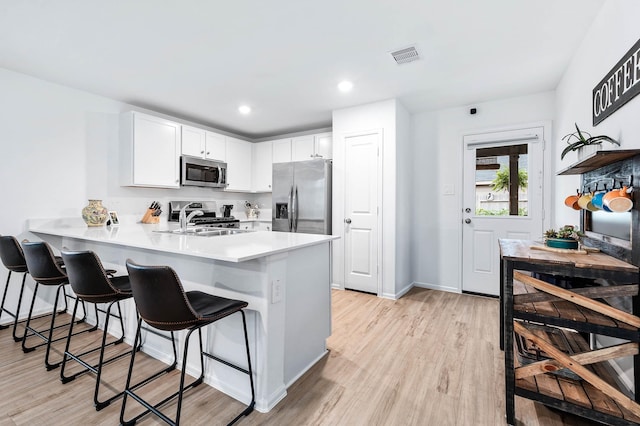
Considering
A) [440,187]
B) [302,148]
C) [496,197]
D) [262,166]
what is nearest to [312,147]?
[302,148]

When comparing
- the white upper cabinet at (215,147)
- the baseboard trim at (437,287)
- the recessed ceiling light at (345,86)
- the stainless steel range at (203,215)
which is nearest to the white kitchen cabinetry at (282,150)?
the white upper cabinet at (215,147)

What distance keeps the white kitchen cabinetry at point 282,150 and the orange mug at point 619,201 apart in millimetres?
4011

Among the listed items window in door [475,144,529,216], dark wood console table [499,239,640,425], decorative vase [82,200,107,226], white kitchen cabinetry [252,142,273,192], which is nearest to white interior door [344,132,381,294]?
window in door [475,144,529,216]

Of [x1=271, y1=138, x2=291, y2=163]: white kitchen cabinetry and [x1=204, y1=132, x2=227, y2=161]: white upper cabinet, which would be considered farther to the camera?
[x1=271, y1=138, x2=291, y2=163]: white kitchen cabinetry

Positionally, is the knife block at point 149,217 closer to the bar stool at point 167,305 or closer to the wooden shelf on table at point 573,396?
the bar stool at point 167,305

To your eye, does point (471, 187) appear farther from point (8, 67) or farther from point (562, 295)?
point (8, 67)

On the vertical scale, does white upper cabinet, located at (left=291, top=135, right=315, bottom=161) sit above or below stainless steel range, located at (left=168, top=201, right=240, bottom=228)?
above

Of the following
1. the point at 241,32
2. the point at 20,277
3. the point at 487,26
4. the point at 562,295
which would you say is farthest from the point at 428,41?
the point at 20,277

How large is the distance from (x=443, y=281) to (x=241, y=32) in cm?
362

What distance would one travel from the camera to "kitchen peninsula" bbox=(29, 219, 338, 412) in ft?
5.33

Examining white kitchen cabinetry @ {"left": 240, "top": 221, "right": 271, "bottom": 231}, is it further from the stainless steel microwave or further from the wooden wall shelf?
the wooden wall shelf

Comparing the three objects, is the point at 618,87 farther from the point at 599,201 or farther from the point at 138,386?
the point at 138,386

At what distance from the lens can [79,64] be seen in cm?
272

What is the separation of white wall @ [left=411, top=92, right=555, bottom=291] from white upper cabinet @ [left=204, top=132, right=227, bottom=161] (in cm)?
293
